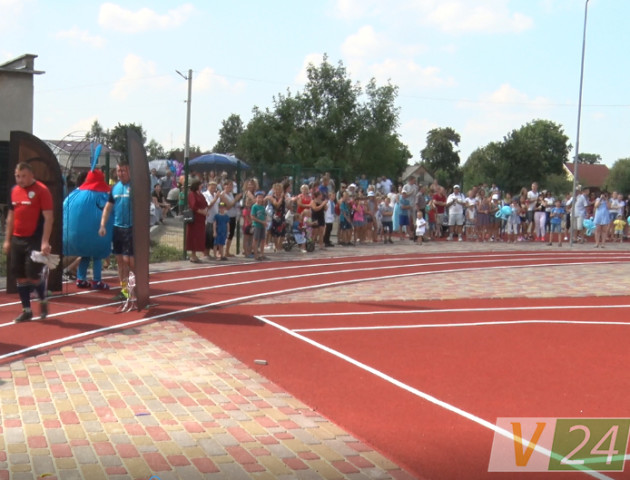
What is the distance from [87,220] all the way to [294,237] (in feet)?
31.8

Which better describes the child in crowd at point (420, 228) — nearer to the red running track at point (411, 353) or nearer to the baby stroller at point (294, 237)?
the baby stroller at point (294, 237)

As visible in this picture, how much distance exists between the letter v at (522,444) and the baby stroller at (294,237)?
15630 millimetres

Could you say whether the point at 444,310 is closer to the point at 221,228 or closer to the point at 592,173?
the point at 221,228

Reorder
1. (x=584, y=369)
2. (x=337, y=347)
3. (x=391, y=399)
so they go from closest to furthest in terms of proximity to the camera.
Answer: (x=391, y=399), (x=584, y=369), (x=337, y=347)

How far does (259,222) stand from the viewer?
63.0 ft

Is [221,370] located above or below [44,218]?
below

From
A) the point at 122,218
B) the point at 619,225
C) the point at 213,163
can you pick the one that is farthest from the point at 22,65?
the point at 619,225

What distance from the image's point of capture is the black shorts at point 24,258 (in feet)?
32.9

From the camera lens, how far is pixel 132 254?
39.2 ft

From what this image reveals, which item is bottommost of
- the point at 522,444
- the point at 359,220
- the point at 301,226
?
the point at 522,444

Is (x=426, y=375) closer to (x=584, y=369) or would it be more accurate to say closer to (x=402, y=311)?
(x=584, y=369)

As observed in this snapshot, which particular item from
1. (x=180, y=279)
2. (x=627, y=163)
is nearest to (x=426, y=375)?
(x=180, y=279)

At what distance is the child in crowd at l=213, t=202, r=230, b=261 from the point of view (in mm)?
18750

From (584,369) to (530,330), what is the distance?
230 centimetres
